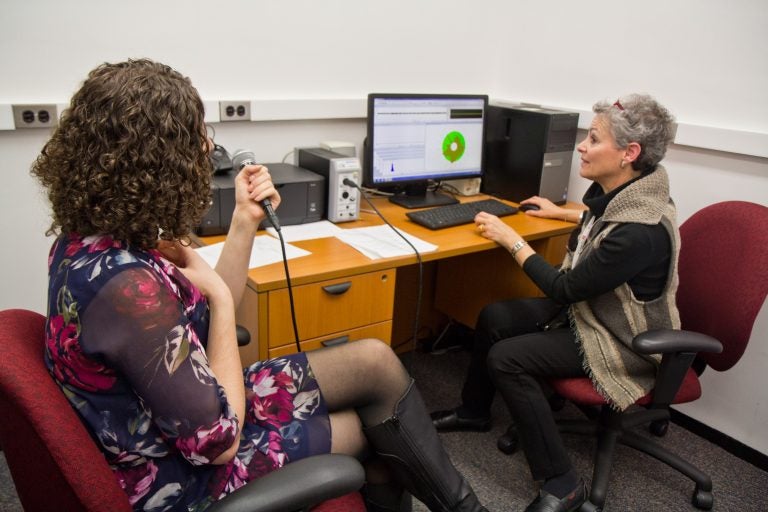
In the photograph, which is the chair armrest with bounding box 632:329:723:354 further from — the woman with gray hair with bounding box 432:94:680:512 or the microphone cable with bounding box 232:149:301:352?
the microphone cable with bounding box 232:149:301:352

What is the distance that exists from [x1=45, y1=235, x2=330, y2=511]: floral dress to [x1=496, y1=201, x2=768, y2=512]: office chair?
1086 millimetres

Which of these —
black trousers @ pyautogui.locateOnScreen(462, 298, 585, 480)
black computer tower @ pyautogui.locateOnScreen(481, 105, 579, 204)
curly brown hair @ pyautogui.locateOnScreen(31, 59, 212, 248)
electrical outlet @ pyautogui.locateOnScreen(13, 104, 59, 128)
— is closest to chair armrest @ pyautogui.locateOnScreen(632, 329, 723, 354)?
black trousers @ pyautogui.locateOnScreen(462, 298, 585, 480)

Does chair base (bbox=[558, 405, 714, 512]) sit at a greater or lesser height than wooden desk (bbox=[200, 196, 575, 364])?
lesser

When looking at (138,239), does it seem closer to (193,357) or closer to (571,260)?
(193,357)

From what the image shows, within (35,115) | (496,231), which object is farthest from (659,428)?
(35,115)

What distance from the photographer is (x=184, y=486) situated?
1.00 m

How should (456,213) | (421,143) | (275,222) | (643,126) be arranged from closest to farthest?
(275,222) < (643,126) < (456,213) < (421,143)

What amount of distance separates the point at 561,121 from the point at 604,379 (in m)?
1.02

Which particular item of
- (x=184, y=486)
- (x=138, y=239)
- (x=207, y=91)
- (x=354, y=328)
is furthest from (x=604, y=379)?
(x=207, y=91)

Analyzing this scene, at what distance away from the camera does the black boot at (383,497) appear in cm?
125

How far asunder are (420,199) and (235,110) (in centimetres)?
75

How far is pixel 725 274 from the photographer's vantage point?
1638mm

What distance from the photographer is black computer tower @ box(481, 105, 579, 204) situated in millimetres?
2199

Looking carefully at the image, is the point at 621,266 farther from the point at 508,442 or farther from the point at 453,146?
the point at 453,146
